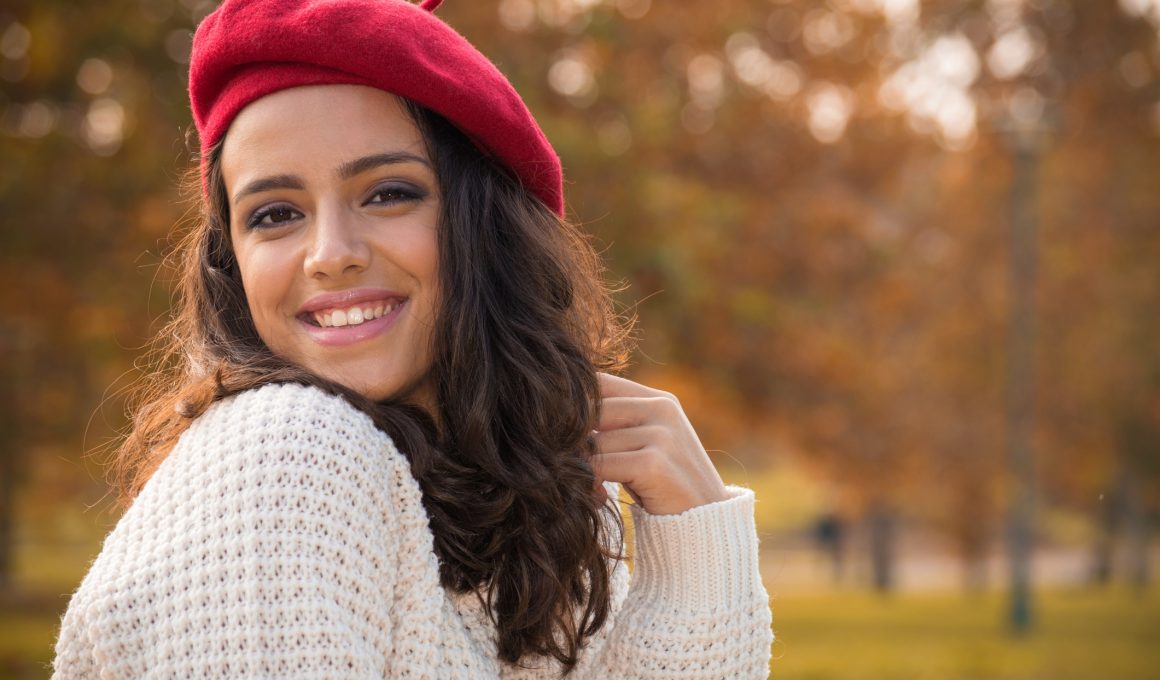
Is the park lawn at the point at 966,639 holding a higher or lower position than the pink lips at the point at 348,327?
lower

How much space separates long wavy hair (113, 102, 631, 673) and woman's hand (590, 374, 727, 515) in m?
0.06

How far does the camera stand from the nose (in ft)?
6.64

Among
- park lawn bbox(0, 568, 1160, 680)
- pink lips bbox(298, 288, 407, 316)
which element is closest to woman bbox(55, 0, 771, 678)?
pink lips bbox(298, 288, 407, 316)

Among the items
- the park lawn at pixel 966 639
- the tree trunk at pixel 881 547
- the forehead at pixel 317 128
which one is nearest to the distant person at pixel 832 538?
the tree trunk at pixel 881 547

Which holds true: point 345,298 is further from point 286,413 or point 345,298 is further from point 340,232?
point 286,413

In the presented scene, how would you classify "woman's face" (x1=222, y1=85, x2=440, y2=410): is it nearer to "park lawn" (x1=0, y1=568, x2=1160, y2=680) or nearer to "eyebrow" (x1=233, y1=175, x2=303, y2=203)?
"eyebrow" (x1=233, y1=175, x2=303, y2=203)

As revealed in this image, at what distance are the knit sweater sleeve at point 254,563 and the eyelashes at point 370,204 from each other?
395mm

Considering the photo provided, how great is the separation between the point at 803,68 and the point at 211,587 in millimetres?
11954

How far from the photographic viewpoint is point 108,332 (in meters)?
7.79

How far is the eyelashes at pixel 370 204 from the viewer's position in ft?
6.84

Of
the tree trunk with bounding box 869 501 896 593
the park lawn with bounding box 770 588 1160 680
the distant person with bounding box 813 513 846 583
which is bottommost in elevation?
the distant person with bounding box 813 513 846 583

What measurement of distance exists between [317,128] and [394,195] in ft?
0.56

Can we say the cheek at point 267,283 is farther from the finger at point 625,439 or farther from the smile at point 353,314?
the finger at point 625,439

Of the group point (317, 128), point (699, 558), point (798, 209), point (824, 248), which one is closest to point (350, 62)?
point (317, 128)
